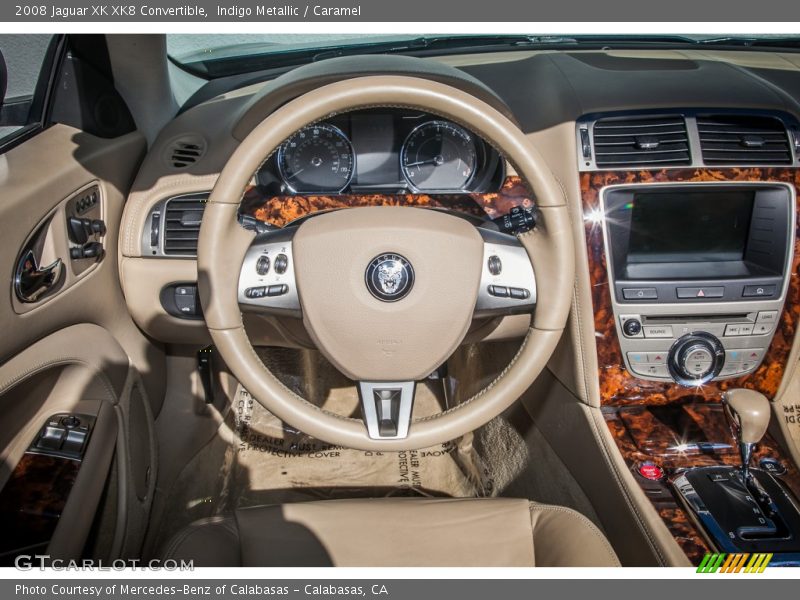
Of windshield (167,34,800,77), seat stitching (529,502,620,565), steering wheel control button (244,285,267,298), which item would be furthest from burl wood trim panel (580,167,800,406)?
steering wheel control button (244,285,267,298)

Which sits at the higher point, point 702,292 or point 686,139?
point 686,139

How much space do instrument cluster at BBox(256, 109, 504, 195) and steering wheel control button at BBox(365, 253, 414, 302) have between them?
0.43 metres

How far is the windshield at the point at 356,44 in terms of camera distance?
206 centimetres

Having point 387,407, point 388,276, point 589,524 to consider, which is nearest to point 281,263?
point 388,276

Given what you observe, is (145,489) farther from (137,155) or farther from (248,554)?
(137,155)

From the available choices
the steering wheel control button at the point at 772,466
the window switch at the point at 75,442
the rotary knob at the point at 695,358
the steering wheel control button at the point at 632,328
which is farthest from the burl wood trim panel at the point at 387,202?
the steering wheel control button at the point at 772,466

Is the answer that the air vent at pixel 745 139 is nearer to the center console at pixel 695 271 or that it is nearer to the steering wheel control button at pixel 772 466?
the center console at pixel 695 271

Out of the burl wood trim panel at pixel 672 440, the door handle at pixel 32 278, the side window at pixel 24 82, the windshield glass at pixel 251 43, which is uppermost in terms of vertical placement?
the windshield glass at pixel 251 43

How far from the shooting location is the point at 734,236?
178 cm

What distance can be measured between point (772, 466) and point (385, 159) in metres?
1.34

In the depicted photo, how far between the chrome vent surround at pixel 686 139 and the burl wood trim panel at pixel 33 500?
150cm

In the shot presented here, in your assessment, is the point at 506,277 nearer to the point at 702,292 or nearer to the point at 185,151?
the point at 702,292

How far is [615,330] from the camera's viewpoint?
176cm

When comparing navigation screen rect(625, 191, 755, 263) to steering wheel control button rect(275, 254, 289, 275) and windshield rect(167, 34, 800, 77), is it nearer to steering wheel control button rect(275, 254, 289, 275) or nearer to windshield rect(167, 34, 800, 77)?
windshield rect(167, 34, 800, 77)
